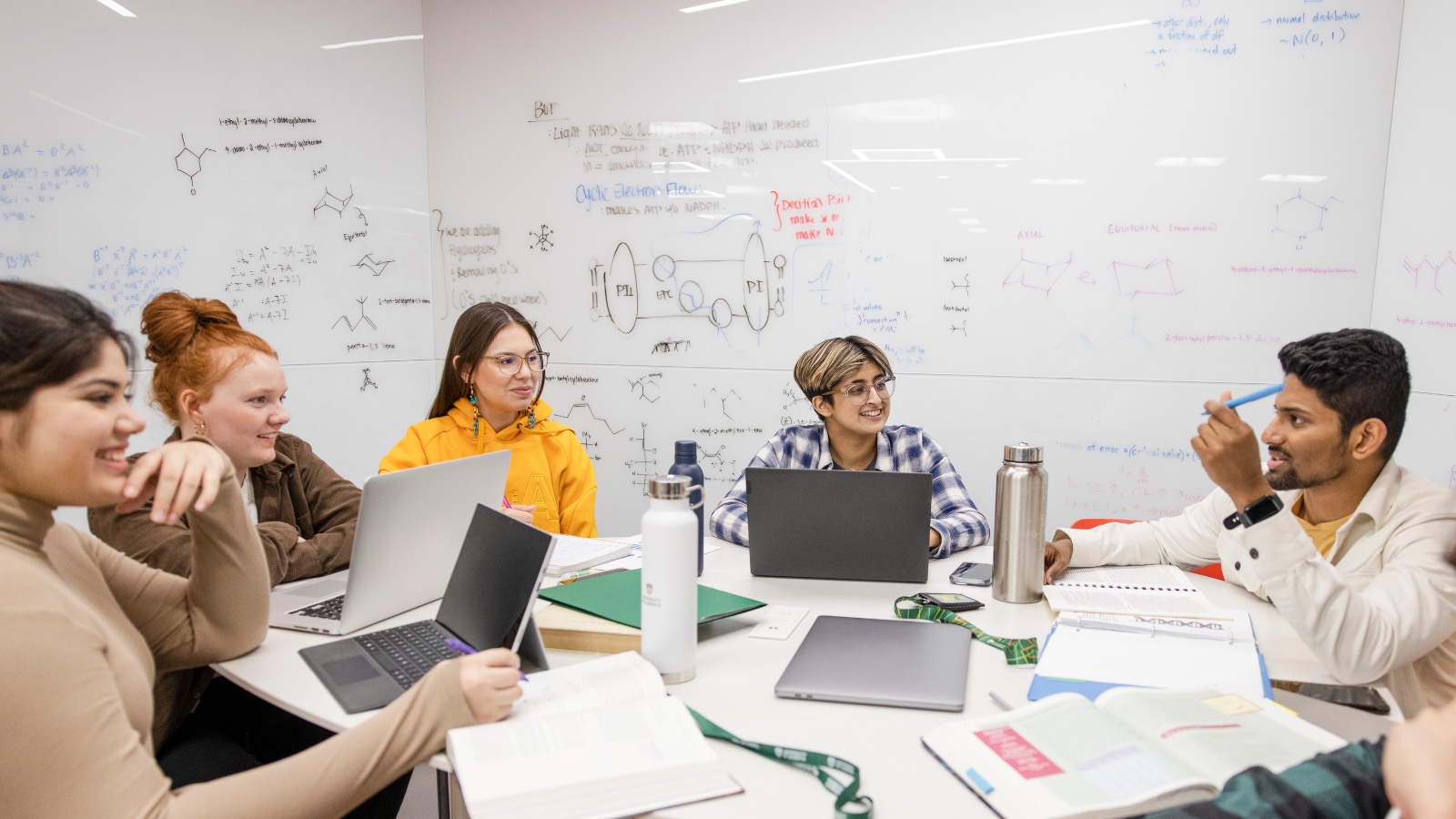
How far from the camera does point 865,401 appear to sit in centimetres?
235

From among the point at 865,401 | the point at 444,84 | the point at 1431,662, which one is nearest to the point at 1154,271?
the point at 865,401

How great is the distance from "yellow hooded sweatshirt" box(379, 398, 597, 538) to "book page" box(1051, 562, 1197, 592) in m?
1.31

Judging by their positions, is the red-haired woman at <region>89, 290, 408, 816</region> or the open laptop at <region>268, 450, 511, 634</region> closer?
the open laptop at <region>268, 450, 511, 634</region>

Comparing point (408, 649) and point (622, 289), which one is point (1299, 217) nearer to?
point (622, 289)

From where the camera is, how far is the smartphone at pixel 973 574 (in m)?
1.78

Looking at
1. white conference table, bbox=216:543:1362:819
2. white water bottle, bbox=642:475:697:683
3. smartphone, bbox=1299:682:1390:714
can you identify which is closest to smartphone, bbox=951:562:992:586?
white conference table, bbox=216:543:1362:819

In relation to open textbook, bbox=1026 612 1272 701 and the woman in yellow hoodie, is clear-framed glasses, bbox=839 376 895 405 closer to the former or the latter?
the woman in yellow hoodie

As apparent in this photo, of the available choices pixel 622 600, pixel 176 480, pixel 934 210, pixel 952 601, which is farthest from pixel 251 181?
pixel 952 601

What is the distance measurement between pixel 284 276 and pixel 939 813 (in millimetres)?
3319

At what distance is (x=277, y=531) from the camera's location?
1.76 meters

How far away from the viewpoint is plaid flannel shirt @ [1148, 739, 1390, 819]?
853mm

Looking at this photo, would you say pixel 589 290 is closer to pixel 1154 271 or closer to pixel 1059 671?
pixel 1154 271

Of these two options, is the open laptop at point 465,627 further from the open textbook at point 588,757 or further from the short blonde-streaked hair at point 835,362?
the short blonde-streaked hair at point 835,362

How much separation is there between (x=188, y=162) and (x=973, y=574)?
9.90 feet
